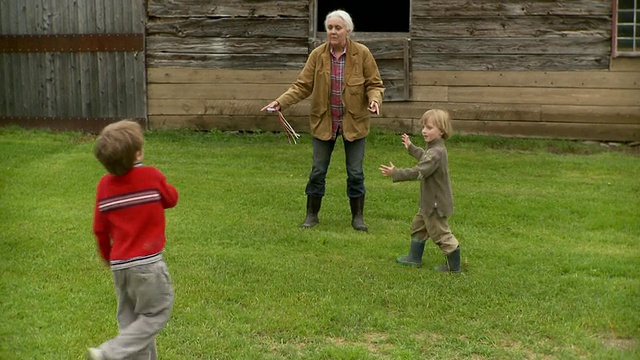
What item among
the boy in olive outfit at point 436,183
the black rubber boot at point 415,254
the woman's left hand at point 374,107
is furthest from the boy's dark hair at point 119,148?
the woman's left hand at point 374,107

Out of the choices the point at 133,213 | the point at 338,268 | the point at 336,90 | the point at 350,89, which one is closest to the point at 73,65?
the point at 336,90

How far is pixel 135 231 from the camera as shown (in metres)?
4.09

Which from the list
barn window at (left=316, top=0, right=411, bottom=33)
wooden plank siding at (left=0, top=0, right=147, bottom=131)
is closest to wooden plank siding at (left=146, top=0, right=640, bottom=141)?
wooden plank siding at (left=0, top=0, right=147, bottom=131)

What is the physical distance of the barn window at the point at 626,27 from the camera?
39.2ft

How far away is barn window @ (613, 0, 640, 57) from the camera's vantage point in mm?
11945

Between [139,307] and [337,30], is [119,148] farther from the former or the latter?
[337,30]

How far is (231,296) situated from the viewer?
18.7 ft

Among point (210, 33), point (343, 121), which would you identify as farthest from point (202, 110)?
point (343, 121)

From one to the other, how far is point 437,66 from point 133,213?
8715 mm

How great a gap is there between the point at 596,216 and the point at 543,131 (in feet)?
13.9

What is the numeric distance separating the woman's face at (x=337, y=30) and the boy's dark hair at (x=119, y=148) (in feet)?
11.3

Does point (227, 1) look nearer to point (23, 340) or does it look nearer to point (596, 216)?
point (596, 216)

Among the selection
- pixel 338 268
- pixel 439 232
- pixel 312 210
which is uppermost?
pixel 439 232

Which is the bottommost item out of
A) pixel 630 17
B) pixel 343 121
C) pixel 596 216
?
pixel 596 216
